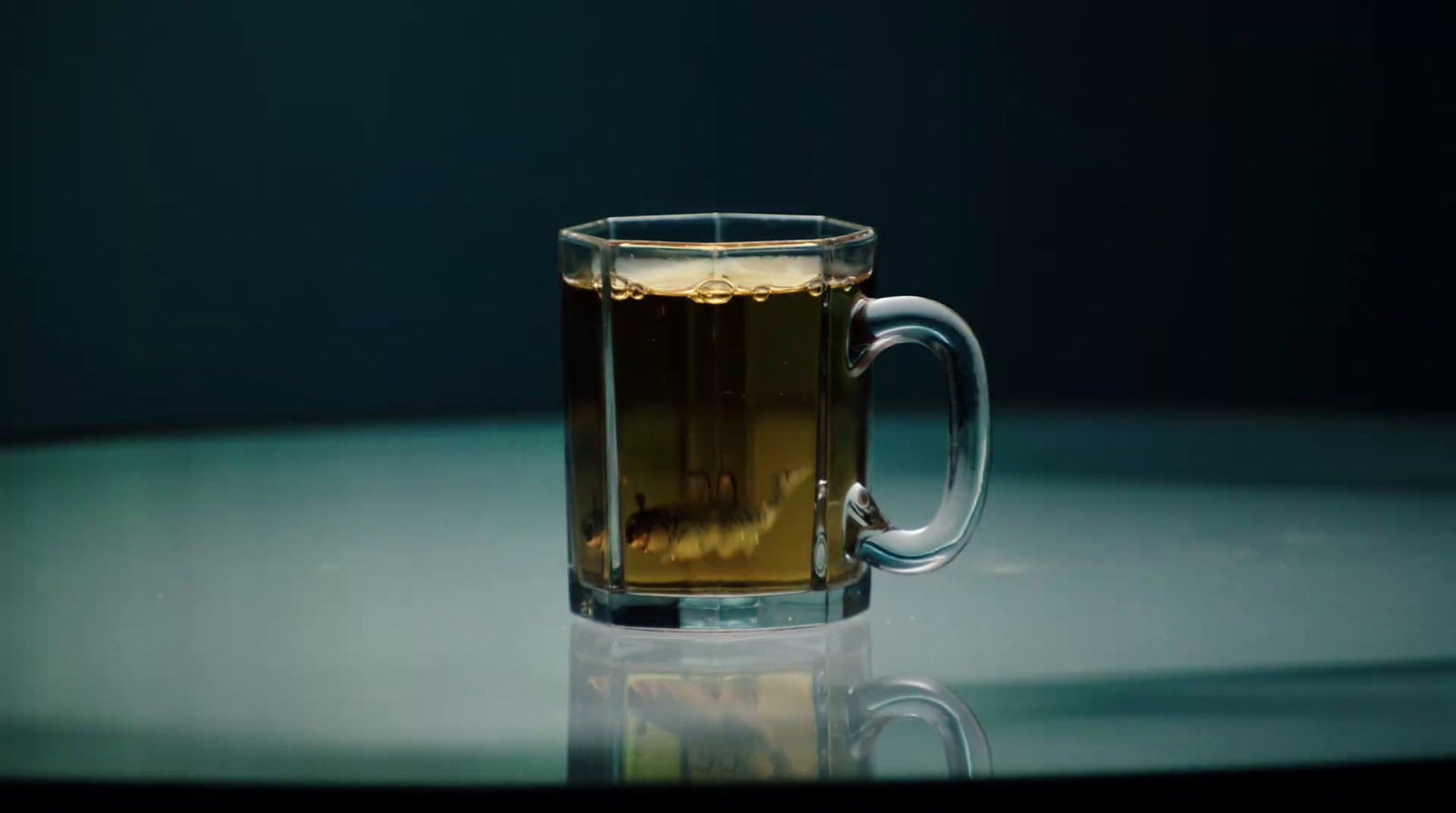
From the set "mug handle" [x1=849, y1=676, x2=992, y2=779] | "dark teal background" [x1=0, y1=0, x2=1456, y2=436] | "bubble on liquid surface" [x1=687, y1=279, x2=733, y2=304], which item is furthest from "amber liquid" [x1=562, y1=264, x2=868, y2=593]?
"dark teal background" [x1=0, y1=0, x2=1456, y2=436]

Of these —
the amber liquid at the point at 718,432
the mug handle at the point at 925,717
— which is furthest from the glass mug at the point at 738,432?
the mug handle at the point at 925,717

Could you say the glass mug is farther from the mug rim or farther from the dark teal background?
the dark teal background

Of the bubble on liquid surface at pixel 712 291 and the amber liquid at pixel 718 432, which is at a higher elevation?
the bubble on liquid surface at pixel 712 291

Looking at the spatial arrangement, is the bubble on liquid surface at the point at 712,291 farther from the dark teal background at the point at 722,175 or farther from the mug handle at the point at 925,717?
the dark teal background at the point at 722,175

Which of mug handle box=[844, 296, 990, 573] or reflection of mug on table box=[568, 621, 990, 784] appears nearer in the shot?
reflection of mug on table box=[568, 621, 990, 784]

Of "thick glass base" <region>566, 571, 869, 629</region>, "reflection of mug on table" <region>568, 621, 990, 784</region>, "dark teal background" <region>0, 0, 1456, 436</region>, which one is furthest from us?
"dark teal background" <region>0, 0, 1456, 436</region>

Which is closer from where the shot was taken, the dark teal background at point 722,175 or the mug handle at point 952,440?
the mug handle at point 952,440

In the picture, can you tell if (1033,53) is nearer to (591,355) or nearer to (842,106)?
(842,106)
